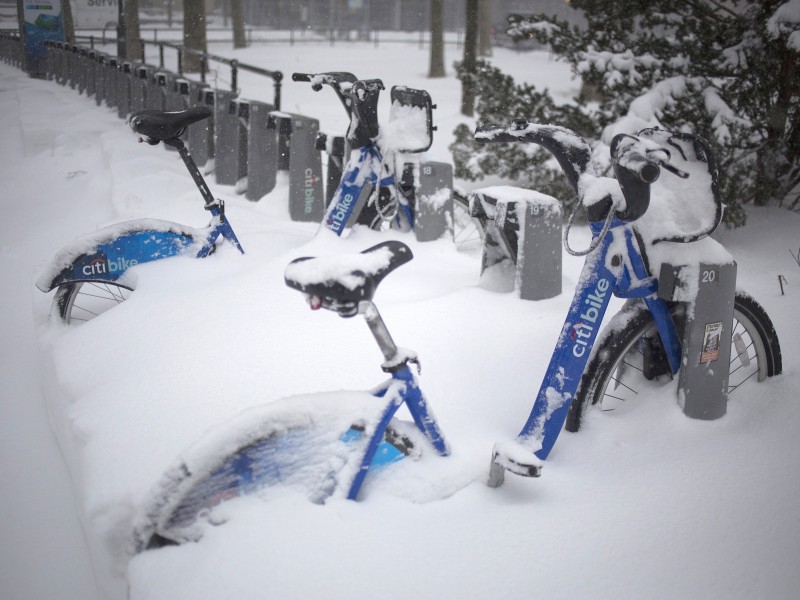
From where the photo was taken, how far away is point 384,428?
2.05m

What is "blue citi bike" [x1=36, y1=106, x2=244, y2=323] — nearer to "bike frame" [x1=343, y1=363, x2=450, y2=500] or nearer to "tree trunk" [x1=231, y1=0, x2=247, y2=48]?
"bike frame" [x1=343, y1=363, x2=450, y2=500]

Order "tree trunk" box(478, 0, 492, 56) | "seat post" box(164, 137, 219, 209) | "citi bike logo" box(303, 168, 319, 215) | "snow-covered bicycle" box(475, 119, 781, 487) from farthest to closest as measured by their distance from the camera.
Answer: "tree trunk" box(478, 0, 492, 56), "citi bike logo" box(303, 168, 319, 215), "seat post" box(164, 137, 219, 209), "snow-covered bicycle" box(475, 119, 781, 487)

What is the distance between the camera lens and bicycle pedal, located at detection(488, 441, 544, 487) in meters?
2.21

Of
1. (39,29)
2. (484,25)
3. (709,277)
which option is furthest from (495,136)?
(484,25)

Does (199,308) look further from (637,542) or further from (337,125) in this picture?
(337,125)

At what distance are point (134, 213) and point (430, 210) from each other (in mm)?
2507

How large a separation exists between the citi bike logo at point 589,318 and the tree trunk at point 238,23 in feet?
87.2

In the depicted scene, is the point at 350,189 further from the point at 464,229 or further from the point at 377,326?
the point at 377,326

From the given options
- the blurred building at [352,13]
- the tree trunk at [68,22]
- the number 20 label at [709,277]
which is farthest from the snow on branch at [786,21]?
the blurred building at [352,13]

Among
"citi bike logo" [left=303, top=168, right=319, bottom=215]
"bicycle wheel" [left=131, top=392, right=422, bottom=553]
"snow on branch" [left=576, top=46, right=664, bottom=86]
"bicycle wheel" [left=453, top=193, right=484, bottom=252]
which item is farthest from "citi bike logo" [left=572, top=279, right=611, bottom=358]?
"citi bike logo" [left=303, top=168, right=319, bottom=215]

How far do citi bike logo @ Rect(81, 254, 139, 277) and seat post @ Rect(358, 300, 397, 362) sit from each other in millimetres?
2300

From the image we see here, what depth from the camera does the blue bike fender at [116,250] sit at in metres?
3.58

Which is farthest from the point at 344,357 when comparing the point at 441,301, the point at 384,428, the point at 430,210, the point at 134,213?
the point at 134,213

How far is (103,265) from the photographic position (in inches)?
145
